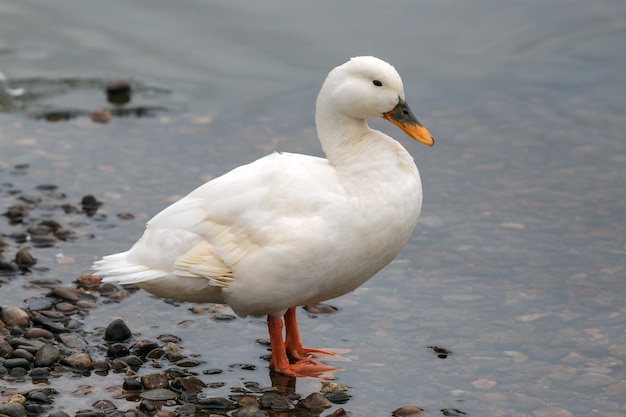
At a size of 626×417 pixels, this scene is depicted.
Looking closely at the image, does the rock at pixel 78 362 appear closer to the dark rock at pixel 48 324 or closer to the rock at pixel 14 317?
the dark rock at pixel 48 324

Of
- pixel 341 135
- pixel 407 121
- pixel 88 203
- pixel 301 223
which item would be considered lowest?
pixel 301 223

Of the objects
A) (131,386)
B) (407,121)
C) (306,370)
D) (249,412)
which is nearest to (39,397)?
(131,386)

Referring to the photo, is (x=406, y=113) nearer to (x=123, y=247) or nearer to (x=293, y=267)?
(x=293, y=267)

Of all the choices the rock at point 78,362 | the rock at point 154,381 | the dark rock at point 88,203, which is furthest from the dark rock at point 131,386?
the dark rock at point 88,203

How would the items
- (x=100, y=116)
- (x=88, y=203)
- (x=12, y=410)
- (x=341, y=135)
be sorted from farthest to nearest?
1. (x=100, y=116)
2. (x=88, y=203)
3. (x=341, y=135)
4. (x=12, y=410)

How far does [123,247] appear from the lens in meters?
9.47

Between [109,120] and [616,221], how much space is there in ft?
20.3

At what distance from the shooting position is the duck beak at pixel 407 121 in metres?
7.23

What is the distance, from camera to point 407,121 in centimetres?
728

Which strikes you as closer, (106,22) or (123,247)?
(123,247)

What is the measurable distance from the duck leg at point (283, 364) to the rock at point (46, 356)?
1.47 m

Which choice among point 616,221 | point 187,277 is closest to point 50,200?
point 187,277

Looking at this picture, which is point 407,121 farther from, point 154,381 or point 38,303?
point 38,303

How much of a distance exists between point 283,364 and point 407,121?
1.92m
